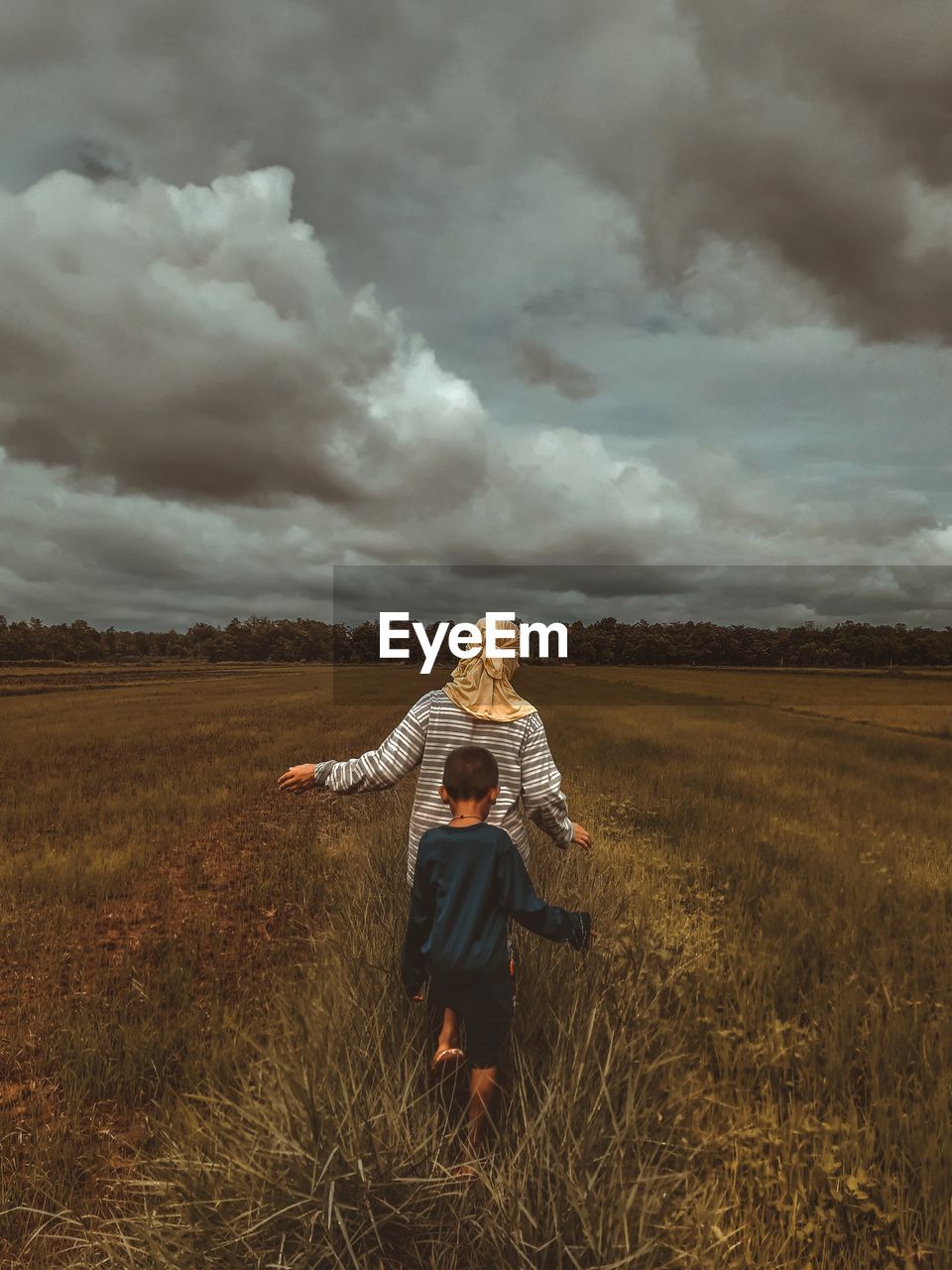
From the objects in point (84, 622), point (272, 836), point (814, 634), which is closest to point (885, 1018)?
point (272, 836)

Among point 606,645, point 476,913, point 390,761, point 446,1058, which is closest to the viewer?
Answer: point 476,913

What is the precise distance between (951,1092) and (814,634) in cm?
14780

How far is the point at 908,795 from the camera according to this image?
12094 millimetres

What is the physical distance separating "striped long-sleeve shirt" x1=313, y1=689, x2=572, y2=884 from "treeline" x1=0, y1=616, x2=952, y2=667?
97734 mm

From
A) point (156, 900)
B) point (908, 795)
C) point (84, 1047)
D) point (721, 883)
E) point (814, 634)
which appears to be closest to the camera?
point (84, 1047)

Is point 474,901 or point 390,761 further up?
point 390,761

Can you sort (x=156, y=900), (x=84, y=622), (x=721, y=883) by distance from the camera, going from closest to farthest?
(x=721, y=883) → (x=156, y=900) → (x=84, y=622)

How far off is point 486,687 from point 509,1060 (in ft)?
5.49

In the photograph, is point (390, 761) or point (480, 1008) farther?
point (390, 761)

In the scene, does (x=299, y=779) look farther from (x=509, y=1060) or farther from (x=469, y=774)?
(x=509, y=1060)

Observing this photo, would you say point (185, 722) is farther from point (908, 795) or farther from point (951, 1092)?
point (951, 1092)

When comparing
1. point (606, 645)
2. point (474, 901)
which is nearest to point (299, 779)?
point (474, 901)

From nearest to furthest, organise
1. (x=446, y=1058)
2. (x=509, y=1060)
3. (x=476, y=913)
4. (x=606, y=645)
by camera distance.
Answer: (x=476, y=913) → (x=446, y=1058) → (x=509, y=1060) → (x=606, y=645)

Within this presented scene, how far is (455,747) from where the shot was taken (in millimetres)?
3264
